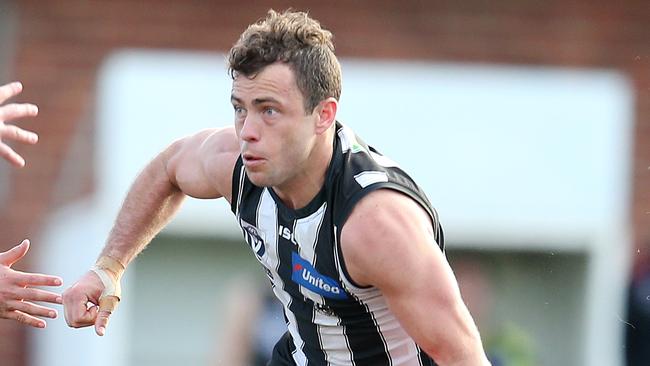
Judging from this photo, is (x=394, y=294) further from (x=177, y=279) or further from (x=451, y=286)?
(x=177, y=279)

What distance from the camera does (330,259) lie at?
17.5 ft

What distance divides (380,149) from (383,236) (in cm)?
475

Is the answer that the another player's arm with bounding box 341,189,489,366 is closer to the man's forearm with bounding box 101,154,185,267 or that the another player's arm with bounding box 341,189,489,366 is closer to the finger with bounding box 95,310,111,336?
the finger with bounding box 95,310,111,336

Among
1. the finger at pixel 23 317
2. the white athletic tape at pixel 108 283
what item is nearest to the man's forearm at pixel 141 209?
the white athletic tape at pixel 108 283

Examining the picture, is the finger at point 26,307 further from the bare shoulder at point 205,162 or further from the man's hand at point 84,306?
the bare shoulder at point 205,162

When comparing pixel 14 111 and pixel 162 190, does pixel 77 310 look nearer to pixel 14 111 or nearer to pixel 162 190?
pixel 162 190

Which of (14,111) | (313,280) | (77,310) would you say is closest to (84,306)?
(77,310)

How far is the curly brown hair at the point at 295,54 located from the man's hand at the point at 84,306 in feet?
3.83

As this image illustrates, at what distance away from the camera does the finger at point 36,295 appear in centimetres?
587

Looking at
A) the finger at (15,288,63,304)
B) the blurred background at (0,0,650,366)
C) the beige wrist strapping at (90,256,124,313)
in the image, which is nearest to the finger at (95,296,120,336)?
the beige wrist strapping at (90,256,124,313)

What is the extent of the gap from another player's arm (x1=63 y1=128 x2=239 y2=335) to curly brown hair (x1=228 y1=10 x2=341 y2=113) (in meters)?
0.63

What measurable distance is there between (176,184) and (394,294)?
1624mm

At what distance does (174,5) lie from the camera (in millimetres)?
12688

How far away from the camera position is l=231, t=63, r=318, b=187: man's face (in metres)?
5.37
